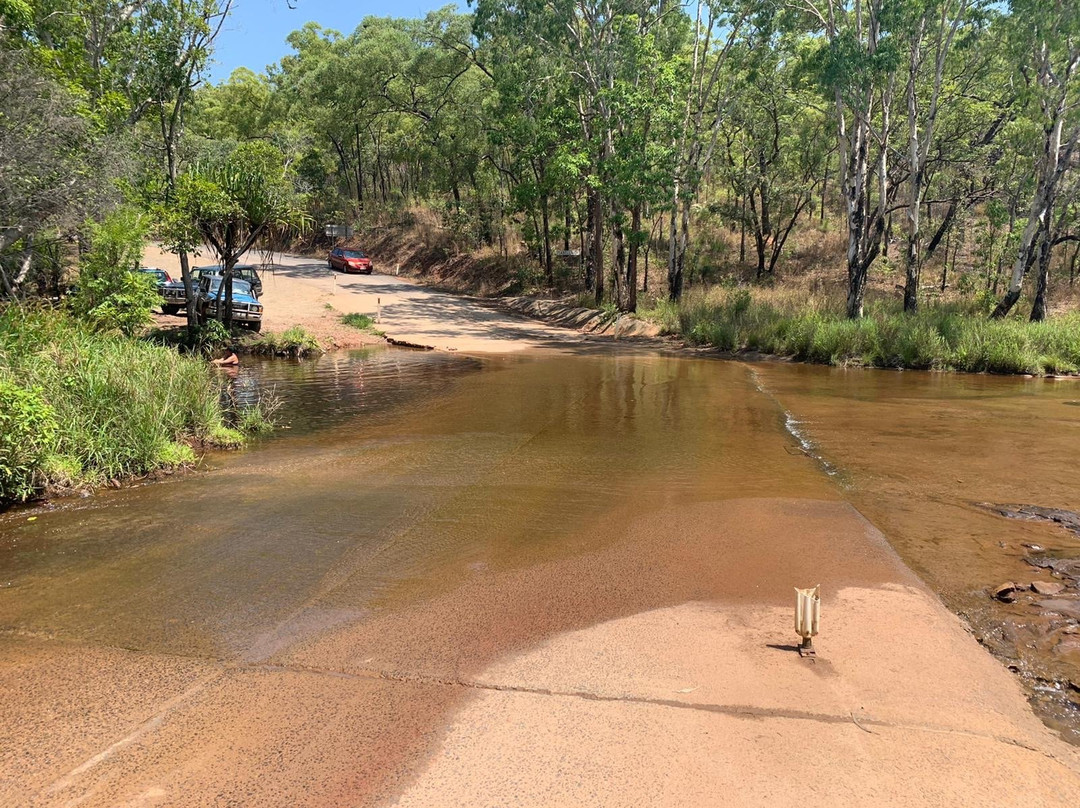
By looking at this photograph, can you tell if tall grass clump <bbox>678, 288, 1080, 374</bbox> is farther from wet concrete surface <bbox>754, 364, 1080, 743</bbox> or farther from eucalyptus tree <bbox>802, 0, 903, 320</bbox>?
wet concrete surface <bbox>754, 364, 1080, 743</bbox>

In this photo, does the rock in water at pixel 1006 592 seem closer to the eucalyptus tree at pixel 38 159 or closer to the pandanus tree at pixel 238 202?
the eucalyptus tree at pixel 38 159

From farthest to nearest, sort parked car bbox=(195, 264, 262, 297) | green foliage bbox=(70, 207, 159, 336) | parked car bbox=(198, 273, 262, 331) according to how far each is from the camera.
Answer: parked car bbox=(195, 264, 262, 297) < parked car bbox=(198, 273, 262, 331) < green foliage bbox=(70, 207, 159, 336)

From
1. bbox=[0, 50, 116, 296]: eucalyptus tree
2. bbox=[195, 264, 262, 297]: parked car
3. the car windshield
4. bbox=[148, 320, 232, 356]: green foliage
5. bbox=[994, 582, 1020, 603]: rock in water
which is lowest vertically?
→ bbox=[994, 582, 1020, 603]: rock in water

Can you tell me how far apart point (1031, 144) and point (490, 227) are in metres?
26.7

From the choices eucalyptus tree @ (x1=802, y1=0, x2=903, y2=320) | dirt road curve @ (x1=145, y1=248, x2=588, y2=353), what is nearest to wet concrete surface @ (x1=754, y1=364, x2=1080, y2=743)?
eucalyptus tree @ (x1=802, y1=0, x2=903, y2=320)

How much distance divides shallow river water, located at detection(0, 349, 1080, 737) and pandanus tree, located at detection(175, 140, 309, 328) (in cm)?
529

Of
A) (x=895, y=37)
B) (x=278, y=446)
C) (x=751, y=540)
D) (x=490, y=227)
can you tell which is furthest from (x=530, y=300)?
(x=751, y=540)

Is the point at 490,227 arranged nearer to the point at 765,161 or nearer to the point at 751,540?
the point at 765,161

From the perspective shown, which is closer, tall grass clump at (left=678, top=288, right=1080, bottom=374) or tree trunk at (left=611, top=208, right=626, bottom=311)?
tall grass clump at (left=678, top=288, right=1080, bottom=374)

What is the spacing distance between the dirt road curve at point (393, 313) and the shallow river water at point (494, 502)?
924cm

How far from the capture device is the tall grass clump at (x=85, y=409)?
6.97 meters

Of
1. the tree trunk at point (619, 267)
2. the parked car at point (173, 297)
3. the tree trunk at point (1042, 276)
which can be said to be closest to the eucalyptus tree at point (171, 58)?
the parked car at point (173, 297)

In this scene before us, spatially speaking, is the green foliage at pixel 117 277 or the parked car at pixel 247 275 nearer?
the green foliage at pixel 117 277

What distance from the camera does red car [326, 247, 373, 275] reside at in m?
41.5
